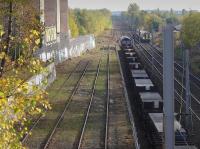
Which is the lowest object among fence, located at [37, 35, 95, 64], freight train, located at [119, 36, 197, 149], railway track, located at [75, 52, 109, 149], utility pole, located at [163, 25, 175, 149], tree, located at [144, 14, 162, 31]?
railway track, located at [75, 52, 109, 149]

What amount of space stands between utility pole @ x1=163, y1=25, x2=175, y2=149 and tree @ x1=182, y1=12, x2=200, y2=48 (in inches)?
2144

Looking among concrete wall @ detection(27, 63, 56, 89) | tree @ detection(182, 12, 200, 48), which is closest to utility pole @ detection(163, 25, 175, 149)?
concrete wall @ detection(27, 63, 56, 89)

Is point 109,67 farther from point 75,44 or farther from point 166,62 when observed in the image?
point 166,62

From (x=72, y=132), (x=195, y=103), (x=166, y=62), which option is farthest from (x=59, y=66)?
(x=166, y=62)

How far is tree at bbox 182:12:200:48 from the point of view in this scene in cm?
6506

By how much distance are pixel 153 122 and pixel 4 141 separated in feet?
42.9

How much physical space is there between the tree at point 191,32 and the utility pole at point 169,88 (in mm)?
54450

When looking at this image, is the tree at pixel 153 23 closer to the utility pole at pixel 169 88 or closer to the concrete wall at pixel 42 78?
the concrete wall at pixel 42 78

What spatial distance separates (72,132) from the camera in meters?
23.9

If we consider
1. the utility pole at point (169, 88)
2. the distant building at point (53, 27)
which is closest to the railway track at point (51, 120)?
the distant building at point (53, 27)

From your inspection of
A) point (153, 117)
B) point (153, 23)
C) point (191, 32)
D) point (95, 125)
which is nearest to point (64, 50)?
point (191, 32)

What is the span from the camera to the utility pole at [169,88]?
443 inches

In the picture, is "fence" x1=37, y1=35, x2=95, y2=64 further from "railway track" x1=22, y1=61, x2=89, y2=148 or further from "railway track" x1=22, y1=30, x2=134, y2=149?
"railway track" x1=22, y1=30, x2=134, y2=149

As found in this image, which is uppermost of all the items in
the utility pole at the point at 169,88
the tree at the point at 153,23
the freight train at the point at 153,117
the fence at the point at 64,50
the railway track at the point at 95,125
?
the tree at the point at 153,23
